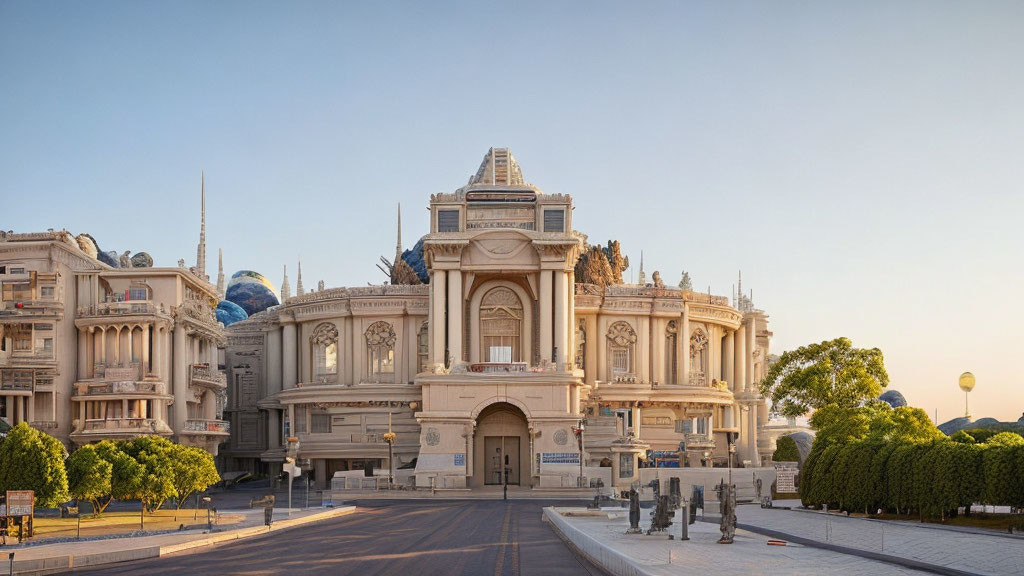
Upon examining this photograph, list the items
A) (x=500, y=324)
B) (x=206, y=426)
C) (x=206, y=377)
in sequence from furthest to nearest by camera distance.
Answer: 1. (x=500, y=324)
2. (x=206, y=377)
3. (x=206, y=426)

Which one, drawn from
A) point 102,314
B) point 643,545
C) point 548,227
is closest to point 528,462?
point 548,227

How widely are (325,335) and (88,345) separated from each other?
23851mm

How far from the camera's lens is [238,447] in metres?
104

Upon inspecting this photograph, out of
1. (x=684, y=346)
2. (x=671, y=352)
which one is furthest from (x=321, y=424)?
(x=684, y=346)

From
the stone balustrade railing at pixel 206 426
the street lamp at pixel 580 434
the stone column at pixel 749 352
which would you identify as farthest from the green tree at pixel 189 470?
the stone column at pixel 749 352

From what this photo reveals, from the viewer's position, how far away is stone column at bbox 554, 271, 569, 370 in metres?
84.6

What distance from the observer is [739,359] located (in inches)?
4186

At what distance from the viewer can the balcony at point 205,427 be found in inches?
3091

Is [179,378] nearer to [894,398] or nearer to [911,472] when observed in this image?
[911,472]

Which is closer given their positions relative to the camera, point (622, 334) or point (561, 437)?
point (561, 437)

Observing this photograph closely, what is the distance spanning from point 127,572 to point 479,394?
51.3m

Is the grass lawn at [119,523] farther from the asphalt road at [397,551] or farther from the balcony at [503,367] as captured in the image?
the balcony at [503,367]

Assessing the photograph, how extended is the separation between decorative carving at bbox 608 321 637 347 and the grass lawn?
1814 inches

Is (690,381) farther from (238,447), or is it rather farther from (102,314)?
(102,314)
